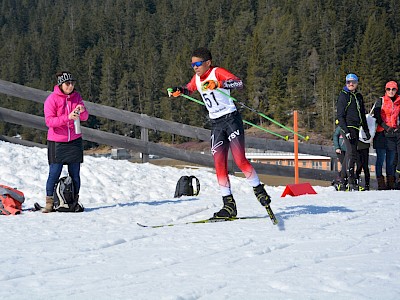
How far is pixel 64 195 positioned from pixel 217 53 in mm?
89228

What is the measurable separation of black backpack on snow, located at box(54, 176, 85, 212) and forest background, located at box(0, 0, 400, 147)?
61.2 metres

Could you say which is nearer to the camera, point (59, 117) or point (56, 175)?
point (59, 117)

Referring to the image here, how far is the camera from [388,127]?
29.6ft

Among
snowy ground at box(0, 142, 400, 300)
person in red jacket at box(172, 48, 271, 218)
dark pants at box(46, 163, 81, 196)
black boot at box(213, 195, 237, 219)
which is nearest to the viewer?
snowy ground at box(0, 142, 400, 300)

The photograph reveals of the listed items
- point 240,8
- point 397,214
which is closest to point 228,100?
point 397,214

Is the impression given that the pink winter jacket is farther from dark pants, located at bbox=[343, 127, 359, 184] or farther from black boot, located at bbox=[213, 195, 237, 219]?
dark pants, located at bbox=[343, 127, 359, 184]

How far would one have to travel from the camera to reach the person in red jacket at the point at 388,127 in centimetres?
902

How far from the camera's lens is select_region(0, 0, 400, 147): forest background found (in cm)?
7556

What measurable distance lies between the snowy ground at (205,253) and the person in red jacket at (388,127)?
8.41 ft

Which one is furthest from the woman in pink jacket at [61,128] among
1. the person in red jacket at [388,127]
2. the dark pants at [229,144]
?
the person in red jacket at [388,127]

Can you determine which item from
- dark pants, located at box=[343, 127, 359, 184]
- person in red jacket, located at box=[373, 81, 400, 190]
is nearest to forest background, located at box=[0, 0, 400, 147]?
person in red jacket, located at box=[373, 81, 400, 190]

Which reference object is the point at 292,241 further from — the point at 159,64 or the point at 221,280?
the point at 159,64

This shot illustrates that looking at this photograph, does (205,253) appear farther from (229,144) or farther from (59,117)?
(59,117)

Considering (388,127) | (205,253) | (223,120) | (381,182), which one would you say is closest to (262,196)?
(223,120)
